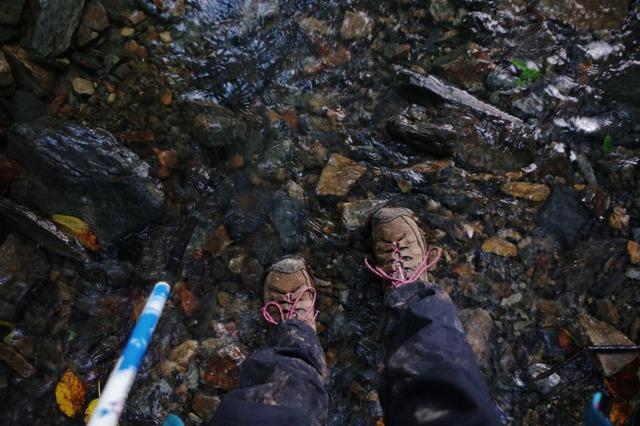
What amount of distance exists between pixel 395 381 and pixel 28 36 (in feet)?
8.22

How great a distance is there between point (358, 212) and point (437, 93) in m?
0.79

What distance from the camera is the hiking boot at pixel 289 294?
7.61 ft

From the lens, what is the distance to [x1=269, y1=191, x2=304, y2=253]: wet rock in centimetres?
249

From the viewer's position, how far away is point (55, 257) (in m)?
2.41

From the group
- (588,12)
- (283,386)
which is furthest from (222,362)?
(588,12)

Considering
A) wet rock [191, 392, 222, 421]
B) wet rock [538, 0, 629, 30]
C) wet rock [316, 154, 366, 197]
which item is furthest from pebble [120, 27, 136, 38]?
wet rock [538, 0, 629, 30]

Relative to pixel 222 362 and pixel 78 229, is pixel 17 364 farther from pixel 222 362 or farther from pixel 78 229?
pixel 222 362

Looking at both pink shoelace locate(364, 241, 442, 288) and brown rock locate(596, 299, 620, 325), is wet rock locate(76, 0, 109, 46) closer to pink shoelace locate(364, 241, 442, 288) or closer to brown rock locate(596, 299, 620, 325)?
pink shoelace locate(364, 241, 442, 288)

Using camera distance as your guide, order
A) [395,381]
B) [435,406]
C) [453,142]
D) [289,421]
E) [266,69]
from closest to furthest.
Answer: [435,406] → [289,421] → [395,381] → [453,142] → [266,69]

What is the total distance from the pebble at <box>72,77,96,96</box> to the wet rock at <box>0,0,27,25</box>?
15.9 inches

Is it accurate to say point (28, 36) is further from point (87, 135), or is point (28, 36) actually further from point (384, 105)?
point (384, 105)

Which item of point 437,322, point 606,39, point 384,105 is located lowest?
point 437,322

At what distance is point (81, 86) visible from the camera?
2.55m

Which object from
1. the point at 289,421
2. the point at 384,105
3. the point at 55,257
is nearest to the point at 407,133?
the point at 384,105
